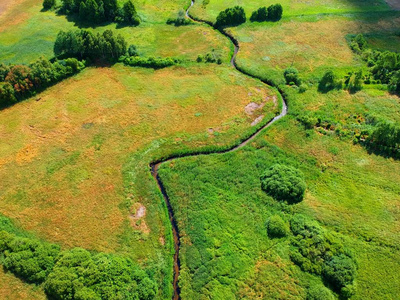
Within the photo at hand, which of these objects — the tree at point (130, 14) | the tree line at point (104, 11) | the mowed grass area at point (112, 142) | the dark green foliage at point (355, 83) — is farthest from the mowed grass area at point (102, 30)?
the dark green foliage at point (355, 83)

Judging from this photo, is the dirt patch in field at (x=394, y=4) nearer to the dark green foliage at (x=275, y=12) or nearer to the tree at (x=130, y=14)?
the dark green foliage at (x=275, y=12)

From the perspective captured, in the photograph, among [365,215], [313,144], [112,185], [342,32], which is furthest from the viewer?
[342,32]

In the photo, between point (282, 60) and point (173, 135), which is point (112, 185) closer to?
point (173, 135)

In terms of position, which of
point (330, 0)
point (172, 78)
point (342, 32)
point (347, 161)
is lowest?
point (347, 161)

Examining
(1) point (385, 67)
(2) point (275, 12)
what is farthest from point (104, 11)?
(1) point (385, 67)

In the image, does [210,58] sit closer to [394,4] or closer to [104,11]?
[104,11]

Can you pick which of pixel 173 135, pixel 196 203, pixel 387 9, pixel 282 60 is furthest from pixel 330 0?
pixel 196 203

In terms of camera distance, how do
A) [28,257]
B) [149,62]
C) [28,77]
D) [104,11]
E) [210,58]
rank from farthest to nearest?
[104,11], [210,58], [149,62], [28,77], [28,257]
